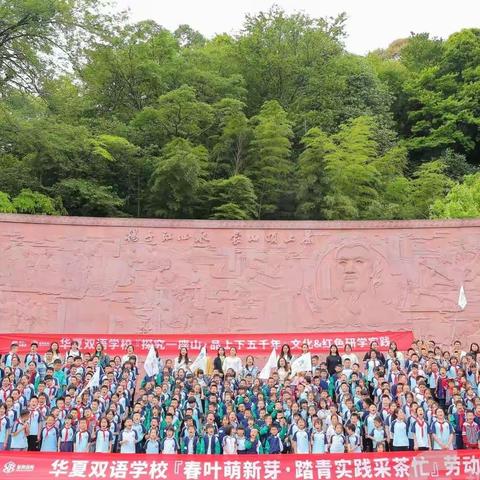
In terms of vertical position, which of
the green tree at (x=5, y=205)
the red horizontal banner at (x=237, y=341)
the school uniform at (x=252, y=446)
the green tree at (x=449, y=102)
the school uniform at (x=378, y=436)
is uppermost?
the green tree at (x=449, y=102)

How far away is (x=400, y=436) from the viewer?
841 centimetres

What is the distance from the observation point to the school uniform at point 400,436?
840 cm

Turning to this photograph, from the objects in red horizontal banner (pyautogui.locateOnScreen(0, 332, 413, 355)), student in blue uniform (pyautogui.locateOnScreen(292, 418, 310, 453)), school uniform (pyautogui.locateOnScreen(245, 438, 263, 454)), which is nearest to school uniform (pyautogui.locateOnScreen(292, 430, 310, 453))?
student in blue uniform (pyautogui.locateOnScreen(292, 418, 310, 453))

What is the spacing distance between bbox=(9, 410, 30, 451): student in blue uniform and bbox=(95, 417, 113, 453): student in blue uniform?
932 millimetres

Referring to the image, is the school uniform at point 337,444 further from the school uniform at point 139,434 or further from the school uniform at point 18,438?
the school uniform at point 18,438

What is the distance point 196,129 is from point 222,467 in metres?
13.8

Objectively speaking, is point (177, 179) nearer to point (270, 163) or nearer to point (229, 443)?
point (270, 163)

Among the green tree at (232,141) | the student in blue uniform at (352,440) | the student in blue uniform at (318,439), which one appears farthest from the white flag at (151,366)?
the green tree at (232,141)

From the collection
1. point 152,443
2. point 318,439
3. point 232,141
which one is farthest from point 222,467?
point 232,141

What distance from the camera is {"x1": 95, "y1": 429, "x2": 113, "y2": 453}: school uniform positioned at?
8180 millimetres

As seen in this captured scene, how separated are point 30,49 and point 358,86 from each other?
467 inches

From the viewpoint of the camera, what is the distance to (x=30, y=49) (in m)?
17.6

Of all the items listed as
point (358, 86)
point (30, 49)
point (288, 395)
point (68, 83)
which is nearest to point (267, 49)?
point (358, 86)

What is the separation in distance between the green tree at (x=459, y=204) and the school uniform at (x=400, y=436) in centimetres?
1071
